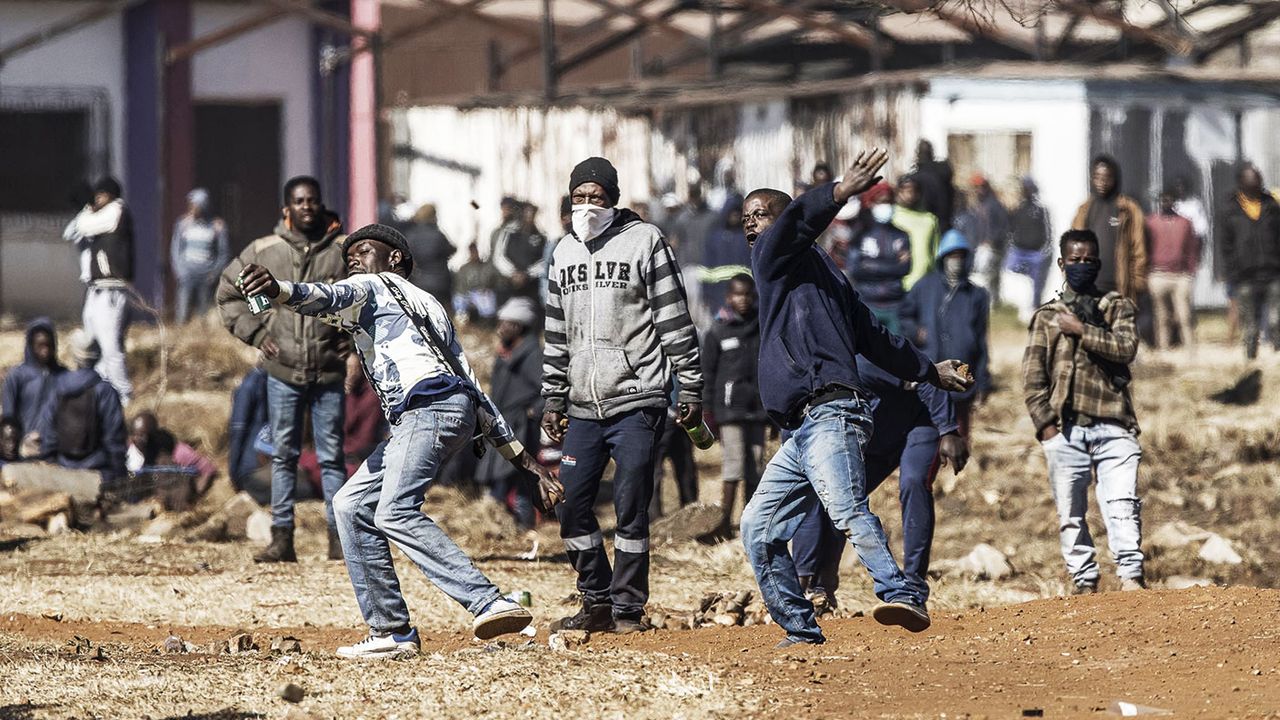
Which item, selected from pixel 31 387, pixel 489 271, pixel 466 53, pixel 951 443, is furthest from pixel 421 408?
pixel 466 53

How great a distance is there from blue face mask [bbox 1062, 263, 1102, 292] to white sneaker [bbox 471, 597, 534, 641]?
3.71 meters

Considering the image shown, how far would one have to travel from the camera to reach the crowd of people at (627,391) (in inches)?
289

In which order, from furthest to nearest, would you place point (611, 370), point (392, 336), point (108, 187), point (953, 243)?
point (108, 187) < point (953, 243) < point (611, 370) < point (392, 336)

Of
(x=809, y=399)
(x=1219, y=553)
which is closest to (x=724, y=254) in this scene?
(x=1219, y=553)

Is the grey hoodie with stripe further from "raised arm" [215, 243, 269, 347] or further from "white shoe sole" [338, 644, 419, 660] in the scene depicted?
"raised arm" [215, 243, 269, 347]

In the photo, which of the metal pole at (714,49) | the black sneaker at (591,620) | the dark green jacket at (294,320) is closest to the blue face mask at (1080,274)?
the black sneaker at (591,620)

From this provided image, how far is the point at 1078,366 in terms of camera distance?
9594mm

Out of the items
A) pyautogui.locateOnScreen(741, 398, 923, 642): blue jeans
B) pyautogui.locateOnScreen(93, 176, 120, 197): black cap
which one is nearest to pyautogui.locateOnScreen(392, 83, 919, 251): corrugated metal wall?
pyautogui.locateOnScreen(93, 176, 120, 197): black cap

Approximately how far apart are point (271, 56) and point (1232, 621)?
64.8ft

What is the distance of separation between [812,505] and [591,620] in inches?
Result: 51.7

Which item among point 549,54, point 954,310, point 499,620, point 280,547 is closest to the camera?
point 499,620

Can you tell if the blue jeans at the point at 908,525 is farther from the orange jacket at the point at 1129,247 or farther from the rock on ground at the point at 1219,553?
the orange jacket at the point at 1129,247

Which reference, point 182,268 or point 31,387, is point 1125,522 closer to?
point 31,387

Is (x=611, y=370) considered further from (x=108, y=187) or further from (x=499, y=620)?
(x=108, y=187)
